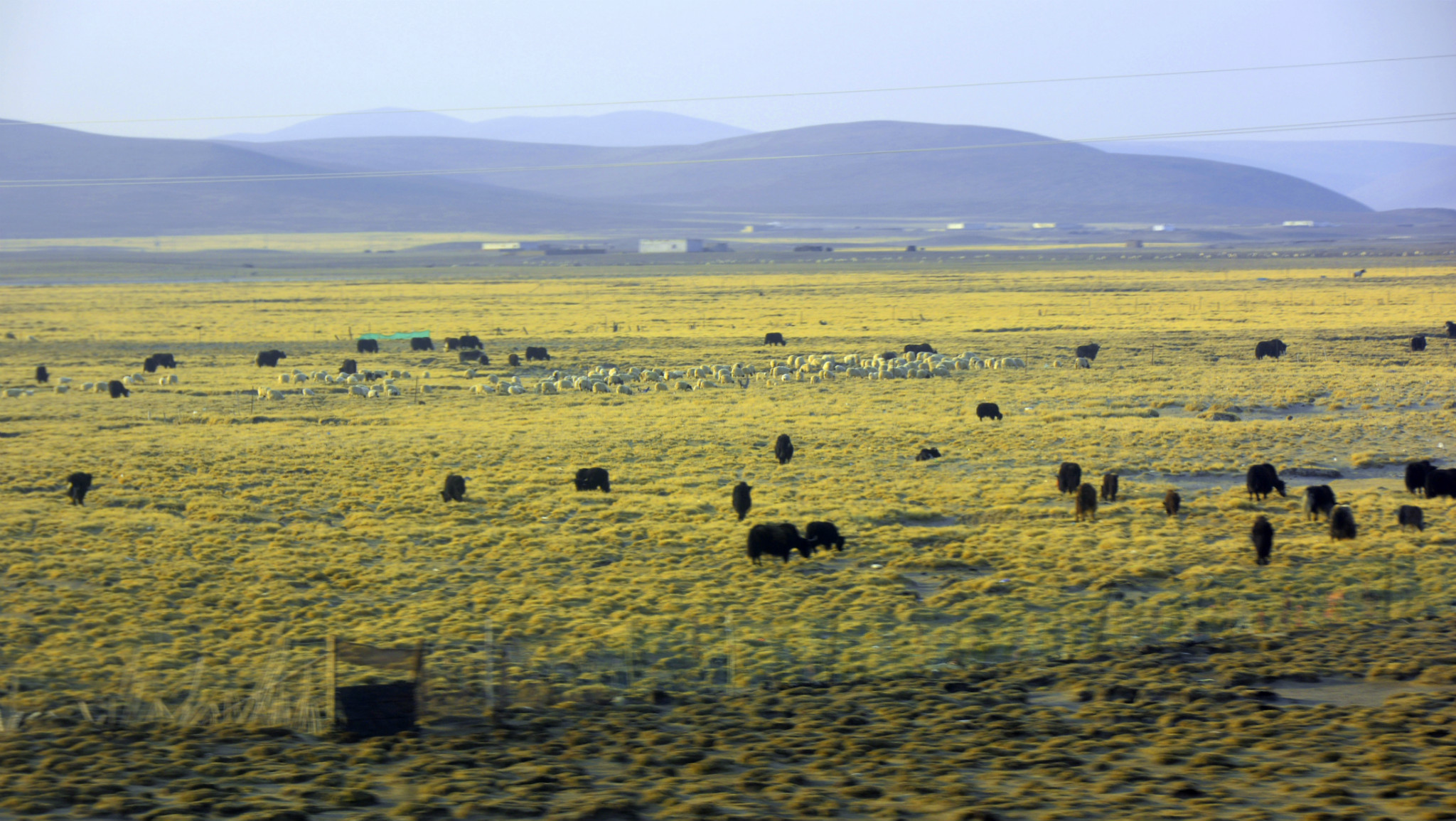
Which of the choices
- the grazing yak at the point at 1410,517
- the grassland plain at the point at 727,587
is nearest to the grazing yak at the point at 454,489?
the grassland plain at the point at 727,587

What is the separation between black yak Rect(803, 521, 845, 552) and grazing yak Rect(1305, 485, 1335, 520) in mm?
7834

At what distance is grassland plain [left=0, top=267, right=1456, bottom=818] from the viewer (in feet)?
30.1

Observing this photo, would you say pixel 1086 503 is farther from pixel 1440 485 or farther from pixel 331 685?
pixel 331 685

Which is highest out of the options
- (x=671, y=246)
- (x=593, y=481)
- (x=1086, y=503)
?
(x=671, y=246)

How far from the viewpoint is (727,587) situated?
15.1m

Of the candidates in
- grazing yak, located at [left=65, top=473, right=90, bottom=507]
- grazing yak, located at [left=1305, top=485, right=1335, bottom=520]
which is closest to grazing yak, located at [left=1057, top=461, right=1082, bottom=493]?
grazing yak, located at [left=1305, top=485, right=1335, bottom=520]

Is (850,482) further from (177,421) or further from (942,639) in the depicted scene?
(177,421)

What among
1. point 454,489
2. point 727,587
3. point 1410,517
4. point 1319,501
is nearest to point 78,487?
point 454,489

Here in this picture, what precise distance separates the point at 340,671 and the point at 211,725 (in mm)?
1699

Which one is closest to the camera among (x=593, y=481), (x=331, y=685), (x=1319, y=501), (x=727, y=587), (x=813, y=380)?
(x=331, y=685)

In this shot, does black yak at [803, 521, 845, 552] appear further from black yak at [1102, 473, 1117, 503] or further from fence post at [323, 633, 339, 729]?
fence post at [323, 633, 339, 729]

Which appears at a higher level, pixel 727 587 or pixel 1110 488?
pixel 1110 488

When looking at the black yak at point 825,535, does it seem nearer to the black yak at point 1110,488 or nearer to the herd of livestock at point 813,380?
the herd of livestock at point 813,380

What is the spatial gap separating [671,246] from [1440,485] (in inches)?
6628
